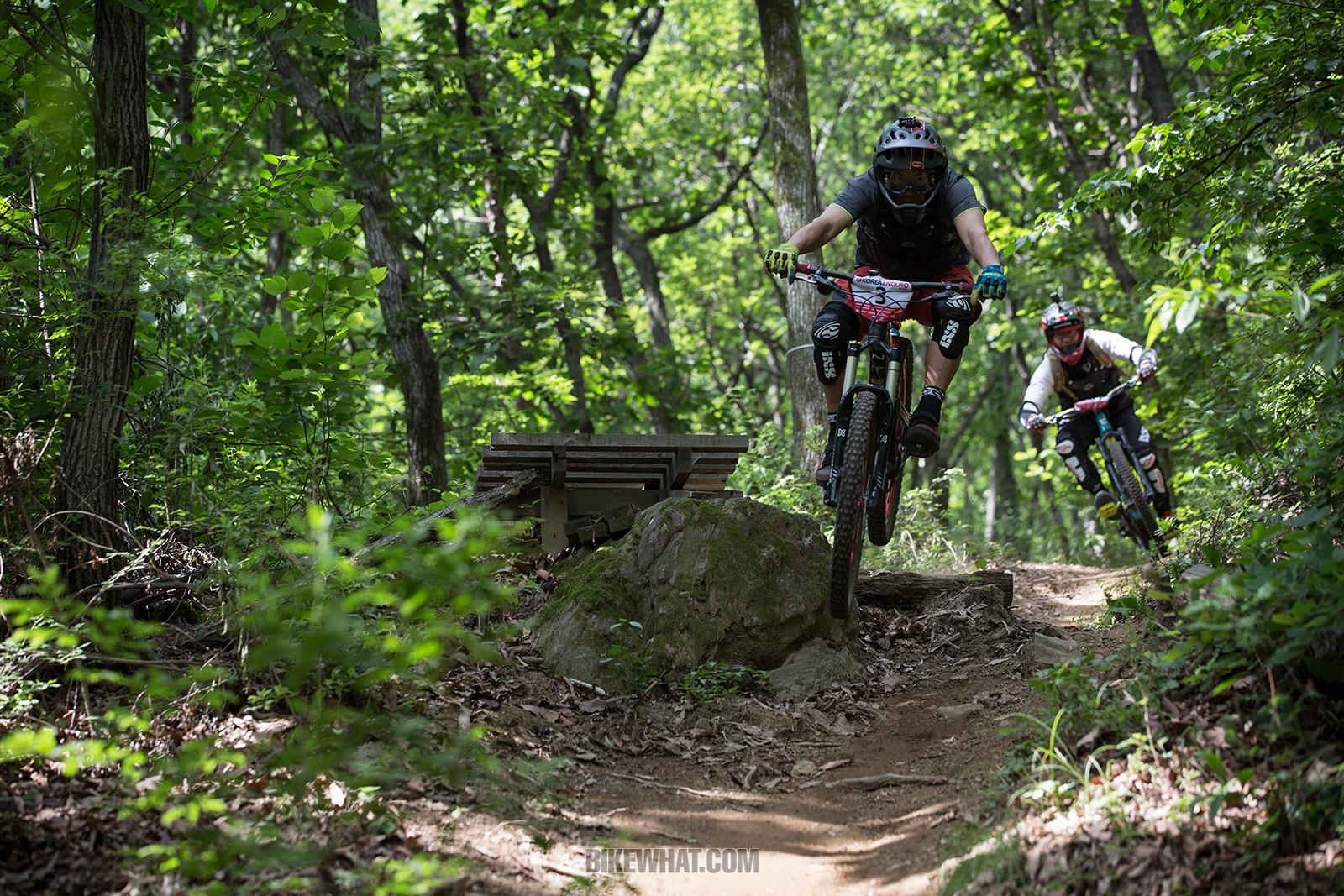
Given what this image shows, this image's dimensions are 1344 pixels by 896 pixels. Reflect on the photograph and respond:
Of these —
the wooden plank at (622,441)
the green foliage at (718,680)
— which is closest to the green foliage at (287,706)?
the green foliage at (718,680)

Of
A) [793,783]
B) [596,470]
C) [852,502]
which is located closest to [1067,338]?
[596,470]

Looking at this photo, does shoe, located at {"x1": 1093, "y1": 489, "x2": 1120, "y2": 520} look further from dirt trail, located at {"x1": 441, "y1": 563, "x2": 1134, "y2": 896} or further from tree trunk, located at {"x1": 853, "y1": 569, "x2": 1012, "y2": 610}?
dirt trail, located at {"x1": 441, "y1": 563, "x2": 1134, "y2": 896}

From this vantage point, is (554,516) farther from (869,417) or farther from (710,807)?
(710,807)

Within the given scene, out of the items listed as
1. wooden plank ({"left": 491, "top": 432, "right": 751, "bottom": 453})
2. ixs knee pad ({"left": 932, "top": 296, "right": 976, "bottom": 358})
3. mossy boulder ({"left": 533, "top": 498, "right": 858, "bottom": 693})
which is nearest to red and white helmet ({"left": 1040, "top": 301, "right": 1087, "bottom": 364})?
ixs knee pad ({"left": 932, "top": 296, "right": 976, "bottom": 358})

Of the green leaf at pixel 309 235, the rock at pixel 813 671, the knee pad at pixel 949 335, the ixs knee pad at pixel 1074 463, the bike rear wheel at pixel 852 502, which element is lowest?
the rock at pixel 813 671

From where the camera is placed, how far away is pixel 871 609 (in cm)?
648

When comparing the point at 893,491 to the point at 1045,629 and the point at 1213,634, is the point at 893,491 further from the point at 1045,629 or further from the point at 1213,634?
the point at 1213,634

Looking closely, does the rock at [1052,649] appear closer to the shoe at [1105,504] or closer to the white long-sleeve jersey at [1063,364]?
the shoe at [1105,504]

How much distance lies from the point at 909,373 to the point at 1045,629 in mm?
1703

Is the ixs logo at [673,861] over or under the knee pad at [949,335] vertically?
under

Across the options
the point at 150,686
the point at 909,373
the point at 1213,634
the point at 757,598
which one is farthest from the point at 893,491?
the point at 150,686

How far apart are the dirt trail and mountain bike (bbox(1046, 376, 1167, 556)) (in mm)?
2785

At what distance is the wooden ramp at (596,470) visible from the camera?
6.45 m

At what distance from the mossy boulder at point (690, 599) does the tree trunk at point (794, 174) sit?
3.71 metres
